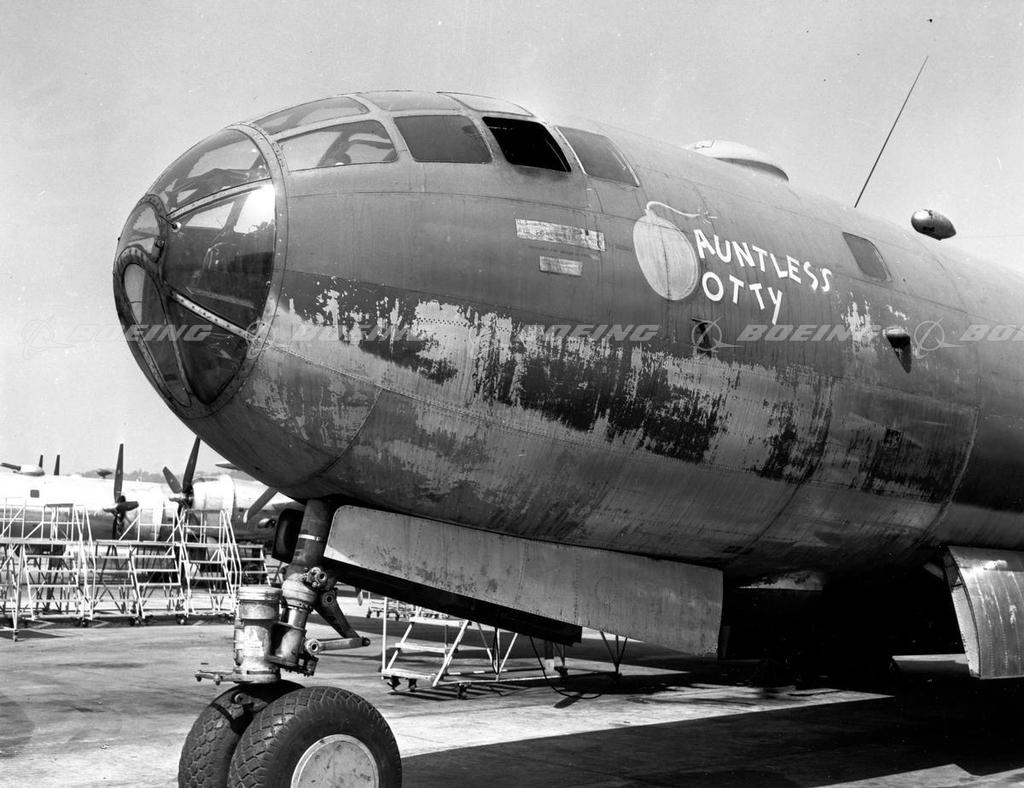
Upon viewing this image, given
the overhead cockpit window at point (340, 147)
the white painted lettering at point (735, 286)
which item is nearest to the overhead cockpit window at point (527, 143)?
the overhead cockpit window at point (340, 147)

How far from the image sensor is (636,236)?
626cm

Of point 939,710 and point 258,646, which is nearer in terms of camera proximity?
point 258,646

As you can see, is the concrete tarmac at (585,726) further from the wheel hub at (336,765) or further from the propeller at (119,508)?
the propeller at (119,508)

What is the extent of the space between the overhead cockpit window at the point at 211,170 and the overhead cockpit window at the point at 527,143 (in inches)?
56.4

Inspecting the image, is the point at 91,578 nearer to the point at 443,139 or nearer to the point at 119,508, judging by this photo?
the point at 119,508

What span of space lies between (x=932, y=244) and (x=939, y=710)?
6.05 meters

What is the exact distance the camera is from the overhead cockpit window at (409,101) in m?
6.07

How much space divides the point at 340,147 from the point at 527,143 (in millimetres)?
1166

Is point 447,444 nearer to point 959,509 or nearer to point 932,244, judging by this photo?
point 959,509

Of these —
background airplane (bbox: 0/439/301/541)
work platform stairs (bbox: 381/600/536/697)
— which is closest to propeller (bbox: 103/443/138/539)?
background airplane (bbox: 0/439/301/541)

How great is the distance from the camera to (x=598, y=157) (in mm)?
6508

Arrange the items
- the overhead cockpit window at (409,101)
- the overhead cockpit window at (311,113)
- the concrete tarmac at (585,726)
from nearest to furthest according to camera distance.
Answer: the overhead cockpit window at (311,113) → the overhead cockpit window at (409,101) → the concrete tarmac at (585,726)

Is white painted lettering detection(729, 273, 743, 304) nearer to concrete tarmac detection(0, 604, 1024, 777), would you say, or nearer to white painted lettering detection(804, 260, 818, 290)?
white painted lettering detection(804, 260, 818, 290)

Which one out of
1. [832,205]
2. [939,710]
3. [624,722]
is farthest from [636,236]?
[939,710]
